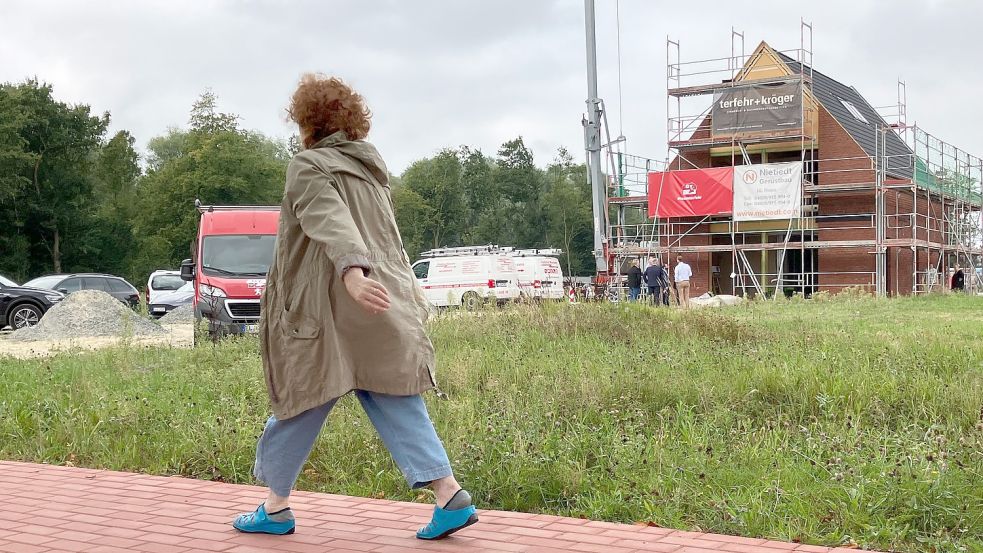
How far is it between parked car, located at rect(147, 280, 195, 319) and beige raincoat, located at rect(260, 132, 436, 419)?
86.8ft

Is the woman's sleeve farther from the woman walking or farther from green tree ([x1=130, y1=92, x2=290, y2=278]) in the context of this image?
green tree ([x1=130, y1=92, x2=290, y2=278])

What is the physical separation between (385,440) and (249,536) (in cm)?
77

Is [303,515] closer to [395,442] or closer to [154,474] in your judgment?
[395,442]

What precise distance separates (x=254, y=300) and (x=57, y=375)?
6.57 meters

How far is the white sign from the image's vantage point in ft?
117

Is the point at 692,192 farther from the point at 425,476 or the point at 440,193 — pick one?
the point at 440,193

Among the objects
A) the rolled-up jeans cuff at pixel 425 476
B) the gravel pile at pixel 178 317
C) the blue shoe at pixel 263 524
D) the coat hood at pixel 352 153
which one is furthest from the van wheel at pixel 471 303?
the rolled-up jeans cuff at pixel 425 476

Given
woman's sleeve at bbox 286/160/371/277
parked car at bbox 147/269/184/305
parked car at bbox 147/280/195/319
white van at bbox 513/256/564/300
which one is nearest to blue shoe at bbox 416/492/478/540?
woman's sleeve at bbox 286/160/371/277

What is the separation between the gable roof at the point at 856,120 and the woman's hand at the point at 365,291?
113 feet

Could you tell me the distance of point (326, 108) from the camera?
14.0 feet

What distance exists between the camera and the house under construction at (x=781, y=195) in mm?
35969

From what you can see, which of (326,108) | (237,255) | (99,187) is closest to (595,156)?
(237,255)

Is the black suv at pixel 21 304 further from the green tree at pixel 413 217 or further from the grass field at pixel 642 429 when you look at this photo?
the green tree at pixel 413 217

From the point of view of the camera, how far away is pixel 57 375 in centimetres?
928
